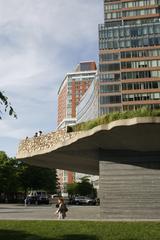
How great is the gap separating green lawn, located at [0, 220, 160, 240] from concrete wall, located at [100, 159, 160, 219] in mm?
5117

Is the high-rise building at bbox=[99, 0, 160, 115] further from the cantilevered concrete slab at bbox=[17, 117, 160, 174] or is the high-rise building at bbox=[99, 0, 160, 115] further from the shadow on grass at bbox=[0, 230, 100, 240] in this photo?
the shadow on grass at bbox=[0, 230, 100, 240]

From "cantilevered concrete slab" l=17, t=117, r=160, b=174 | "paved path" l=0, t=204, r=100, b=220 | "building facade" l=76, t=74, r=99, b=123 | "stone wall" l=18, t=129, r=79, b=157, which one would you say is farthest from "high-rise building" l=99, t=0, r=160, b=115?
"cantilevered concrete slab" l=17, t=117, r=160, b=174

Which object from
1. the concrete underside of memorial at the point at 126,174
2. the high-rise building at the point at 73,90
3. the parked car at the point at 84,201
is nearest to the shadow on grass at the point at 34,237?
the concrete underside of memorial at the point at 126,174

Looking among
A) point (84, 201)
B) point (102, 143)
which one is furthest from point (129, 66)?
point (102, 143)

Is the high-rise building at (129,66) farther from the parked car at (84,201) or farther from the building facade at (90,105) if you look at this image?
the parked car at (84,201)

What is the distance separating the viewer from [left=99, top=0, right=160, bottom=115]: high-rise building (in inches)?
3688

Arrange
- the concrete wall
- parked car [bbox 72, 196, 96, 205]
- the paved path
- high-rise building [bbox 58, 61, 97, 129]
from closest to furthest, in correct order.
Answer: the concrete wall < the paved path < parked car [bbox 72, 196, 96, 205] < high-rise building [bbox 58, 61, 97, 129]

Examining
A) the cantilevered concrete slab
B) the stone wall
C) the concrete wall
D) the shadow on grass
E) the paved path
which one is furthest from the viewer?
the stone wall

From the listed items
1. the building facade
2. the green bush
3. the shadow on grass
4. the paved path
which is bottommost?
the shadow on grass

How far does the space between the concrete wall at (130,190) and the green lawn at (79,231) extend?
5.12 metres

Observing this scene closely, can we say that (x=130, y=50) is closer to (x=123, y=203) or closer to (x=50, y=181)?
(x=50, y=181)

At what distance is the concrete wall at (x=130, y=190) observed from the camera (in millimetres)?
23250

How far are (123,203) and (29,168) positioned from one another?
48741 millimetres

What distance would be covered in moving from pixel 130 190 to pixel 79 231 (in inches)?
316
